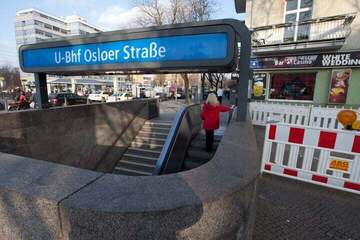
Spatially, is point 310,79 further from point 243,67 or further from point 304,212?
Answer: point 304,212

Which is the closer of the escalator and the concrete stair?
the escalator

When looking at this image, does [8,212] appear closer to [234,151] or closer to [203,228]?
[203,228]

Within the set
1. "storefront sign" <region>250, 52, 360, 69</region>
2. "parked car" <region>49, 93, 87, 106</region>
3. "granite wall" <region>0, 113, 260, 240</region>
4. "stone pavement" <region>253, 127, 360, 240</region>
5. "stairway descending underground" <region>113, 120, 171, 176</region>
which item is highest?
A: "storefront sign" <region>250, 52, 360, 69</region>

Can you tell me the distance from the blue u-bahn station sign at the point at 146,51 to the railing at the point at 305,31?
10045 millimetres

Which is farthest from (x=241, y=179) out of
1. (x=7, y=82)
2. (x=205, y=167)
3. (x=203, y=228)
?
(x=7, y=82)

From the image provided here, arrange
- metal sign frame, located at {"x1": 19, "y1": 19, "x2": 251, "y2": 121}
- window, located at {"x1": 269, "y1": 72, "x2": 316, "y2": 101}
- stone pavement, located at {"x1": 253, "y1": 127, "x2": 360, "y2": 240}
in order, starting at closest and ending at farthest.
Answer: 1. stone pavement, located at {"x1": 253, "y1": 127, "x2": 360, "y2": 240}
2. metal sign frame, located at {"x1": 19, "y1": 19, "x2": 251, "y2": 121}
3. window, located at {"x1": 269, "y1": 72, "x2": 316, "y2": 101}

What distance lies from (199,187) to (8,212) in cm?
151

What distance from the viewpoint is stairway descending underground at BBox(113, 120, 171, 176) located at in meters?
7.20

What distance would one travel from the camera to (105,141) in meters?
7.18

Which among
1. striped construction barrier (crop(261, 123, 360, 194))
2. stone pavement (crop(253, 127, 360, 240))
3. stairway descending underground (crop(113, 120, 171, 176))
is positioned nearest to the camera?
stone pavement (crop(253, 127, 360, 240))

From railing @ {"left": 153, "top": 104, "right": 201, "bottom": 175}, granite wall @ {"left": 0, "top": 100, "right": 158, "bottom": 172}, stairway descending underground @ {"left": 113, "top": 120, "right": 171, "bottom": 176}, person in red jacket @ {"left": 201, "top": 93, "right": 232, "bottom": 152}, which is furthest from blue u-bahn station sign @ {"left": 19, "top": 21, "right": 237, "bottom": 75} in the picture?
stairway descending underground @ {"left": 113, "top": 120, "right": 171, "bottom": 176}

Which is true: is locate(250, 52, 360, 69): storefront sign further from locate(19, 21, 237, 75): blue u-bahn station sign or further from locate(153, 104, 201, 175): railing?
locate(19, 21, 237, 75): blue u-bahn station sign

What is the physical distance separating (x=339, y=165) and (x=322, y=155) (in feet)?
1.00

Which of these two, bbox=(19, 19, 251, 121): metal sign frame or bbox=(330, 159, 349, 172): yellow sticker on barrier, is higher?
bbox=(19, 19, 251, 121): metal sign frame
